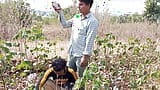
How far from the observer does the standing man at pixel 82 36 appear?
374 cm

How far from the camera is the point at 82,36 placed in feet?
12.6

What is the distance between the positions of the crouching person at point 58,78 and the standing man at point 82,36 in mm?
177

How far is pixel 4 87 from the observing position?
4.57 meters

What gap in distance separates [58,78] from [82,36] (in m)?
0.49

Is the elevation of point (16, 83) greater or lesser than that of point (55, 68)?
lesser

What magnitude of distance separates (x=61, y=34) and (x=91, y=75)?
545cm

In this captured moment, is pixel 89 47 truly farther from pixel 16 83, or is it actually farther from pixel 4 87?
pixel 16 83

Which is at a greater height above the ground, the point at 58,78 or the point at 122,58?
the point at 58,78

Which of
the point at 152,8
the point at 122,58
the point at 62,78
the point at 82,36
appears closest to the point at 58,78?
the point at 62,78

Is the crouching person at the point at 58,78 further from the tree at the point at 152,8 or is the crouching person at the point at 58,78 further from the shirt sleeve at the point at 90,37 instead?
the tree at the point at 152,8

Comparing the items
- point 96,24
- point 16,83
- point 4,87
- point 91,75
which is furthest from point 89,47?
point 16,83

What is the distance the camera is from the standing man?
3.74m

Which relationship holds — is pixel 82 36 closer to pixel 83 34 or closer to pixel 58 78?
pixel 83 34

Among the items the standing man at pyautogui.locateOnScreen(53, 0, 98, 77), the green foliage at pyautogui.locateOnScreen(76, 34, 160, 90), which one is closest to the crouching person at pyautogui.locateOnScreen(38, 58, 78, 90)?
the standing man at pyautogui.locateOnScreen(53, 0, 98, 77)
